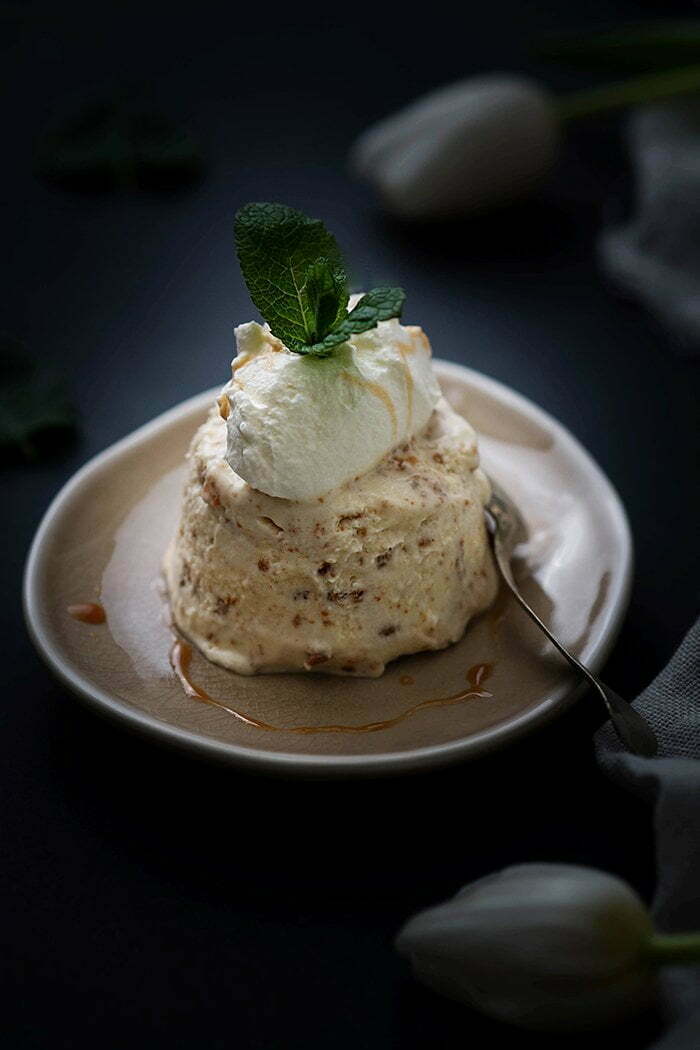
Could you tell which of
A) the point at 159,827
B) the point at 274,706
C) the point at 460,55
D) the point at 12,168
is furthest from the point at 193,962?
the point at 460,55

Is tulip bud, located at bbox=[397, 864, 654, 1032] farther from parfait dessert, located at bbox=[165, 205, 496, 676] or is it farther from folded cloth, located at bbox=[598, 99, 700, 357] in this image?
folded cloth, located at bbox=[598, 99, 700, 357]

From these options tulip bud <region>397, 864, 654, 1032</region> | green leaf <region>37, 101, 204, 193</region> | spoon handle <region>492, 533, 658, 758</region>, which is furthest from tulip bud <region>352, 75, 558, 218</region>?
tulip bud <region>397, 864, 654, 1032</region>

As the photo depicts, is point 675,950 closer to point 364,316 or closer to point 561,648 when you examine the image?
point 561,648

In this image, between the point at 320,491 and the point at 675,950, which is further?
the point at 320,491

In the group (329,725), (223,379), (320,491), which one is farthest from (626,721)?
(223,379)

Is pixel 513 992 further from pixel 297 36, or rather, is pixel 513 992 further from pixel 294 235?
pixel 297 36

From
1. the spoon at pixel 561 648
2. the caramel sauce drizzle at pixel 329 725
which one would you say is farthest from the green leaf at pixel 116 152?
the caramel sauce drizzle at pixel 329 725
